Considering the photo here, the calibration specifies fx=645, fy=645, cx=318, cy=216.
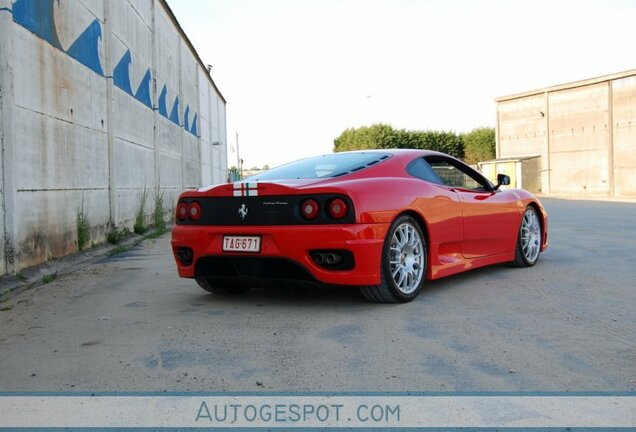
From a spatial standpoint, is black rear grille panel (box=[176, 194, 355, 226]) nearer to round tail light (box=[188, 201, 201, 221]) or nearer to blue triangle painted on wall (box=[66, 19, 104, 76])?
round tail light (box=[188, 201, 201, 221])

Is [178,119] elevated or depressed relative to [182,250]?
elevated

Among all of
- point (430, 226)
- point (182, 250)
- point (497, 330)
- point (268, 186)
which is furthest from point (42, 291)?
point (497, 330)

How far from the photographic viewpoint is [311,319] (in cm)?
452

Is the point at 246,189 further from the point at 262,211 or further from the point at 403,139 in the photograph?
the point at 403,139

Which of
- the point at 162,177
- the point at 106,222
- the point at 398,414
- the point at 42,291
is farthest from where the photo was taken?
the point at 162,177

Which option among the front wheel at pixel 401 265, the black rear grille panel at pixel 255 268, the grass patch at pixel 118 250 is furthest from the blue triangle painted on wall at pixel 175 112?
the front wheel at pixel 401 265

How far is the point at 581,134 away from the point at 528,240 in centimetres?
3204

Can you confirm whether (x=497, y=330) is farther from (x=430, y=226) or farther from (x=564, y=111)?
(x=564, y=111)

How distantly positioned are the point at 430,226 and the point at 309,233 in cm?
122

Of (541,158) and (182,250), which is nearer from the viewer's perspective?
(182,250)

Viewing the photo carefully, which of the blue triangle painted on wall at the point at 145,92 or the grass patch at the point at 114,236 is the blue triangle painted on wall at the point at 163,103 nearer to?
the blue triangle painted on wall at the point at 145,92

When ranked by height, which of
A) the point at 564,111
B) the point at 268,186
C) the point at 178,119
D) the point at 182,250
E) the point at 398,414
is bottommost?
the point at 398,414

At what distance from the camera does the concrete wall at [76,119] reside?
6.25 metres

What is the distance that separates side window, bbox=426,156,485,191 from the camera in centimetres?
582
